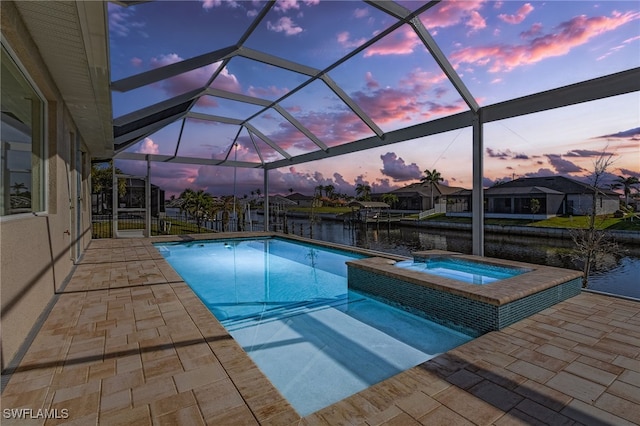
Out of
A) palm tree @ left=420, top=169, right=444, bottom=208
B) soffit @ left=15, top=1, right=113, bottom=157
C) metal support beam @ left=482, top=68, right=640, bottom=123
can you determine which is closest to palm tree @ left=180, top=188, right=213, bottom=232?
soffit @ left=15, top=1, right=113, bottom=157

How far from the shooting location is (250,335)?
3.98 meters

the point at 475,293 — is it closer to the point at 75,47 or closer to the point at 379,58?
the point at 379,58

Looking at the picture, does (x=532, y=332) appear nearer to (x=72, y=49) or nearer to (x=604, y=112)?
(x=604, y=112)

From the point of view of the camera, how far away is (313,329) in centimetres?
411

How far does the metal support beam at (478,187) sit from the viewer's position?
5.59 m

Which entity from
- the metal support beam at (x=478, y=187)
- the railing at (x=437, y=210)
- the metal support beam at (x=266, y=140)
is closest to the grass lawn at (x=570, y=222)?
the railing at (x=437, y=210)

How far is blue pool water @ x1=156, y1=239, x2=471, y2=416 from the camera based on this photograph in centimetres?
297

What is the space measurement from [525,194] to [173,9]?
89.6 ft

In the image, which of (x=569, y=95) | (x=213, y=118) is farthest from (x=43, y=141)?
(x=569, y=95)

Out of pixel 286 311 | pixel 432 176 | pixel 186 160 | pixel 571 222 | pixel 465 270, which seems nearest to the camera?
pixel 286 311

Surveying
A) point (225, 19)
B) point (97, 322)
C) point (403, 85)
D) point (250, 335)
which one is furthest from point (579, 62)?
point (97, 322)

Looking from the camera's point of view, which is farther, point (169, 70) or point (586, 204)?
point (586, 204)

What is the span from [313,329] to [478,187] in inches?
151

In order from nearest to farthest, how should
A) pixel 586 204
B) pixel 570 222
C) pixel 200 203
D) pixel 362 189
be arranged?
1. pixel 570 222
2. pixel 586 204
3. pixel 200 203
4. pixel 362 189
